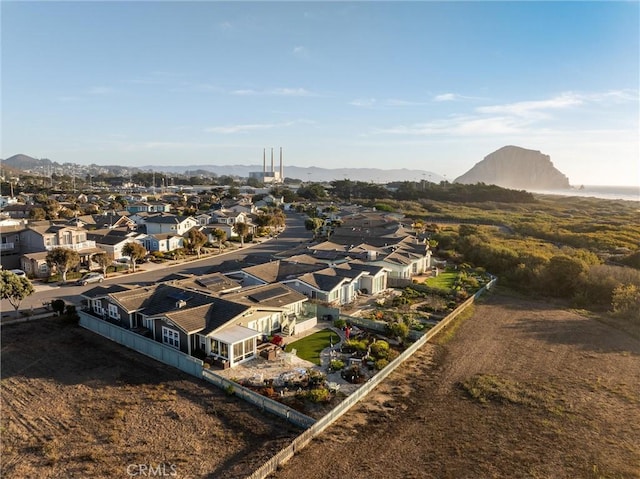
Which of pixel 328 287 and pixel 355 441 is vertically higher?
pixel 328 287

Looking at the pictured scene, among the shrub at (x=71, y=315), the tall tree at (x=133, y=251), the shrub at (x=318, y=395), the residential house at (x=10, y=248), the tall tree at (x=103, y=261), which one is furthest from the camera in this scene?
the tall tree at (x=133, y=251)

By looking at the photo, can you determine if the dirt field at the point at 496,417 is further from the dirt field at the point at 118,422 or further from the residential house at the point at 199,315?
the residential house at the point at 199,315

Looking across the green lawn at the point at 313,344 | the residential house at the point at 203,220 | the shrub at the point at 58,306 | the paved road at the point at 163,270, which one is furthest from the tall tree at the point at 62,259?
the residential house at the point at 203,220

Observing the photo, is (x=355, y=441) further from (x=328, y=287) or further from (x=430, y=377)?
(x=328, y=287)

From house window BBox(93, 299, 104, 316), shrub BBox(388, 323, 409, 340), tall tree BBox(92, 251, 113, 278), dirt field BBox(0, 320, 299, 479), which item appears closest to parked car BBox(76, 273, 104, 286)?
tall tree BBox(92, 251, 113, 278)

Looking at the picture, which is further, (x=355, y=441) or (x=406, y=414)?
(x=406, y=414)

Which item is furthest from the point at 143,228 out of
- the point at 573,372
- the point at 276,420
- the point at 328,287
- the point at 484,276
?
the point at 573,372
